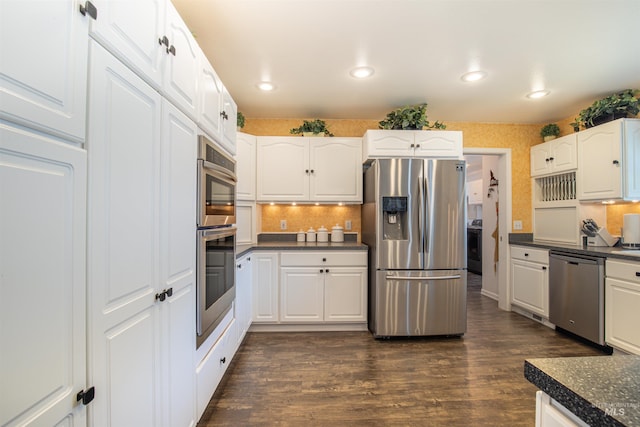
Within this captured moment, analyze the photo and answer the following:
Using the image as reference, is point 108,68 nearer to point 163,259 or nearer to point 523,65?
point 163,259

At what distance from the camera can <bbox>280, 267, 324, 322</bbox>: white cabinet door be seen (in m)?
2.93

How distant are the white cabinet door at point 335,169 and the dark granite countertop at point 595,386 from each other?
107 inches

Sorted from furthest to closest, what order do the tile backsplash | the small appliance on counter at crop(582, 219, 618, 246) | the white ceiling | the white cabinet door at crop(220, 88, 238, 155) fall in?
the tile backsplash < the small appliance on counter at crop(582, 219, 618, 246) < the white cabinet door at crop(220, 88, 238, 155) < the white ceiling

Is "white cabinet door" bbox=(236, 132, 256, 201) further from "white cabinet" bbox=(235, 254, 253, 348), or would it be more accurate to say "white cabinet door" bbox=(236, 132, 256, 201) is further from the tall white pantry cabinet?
the tall white pantry cabinet

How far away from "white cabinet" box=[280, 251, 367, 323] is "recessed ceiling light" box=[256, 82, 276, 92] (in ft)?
5.54

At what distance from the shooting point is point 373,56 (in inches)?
86.3

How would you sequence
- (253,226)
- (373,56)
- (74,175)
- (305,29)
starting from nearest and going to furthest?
(74,175)
(305,29)
(373,56)
(253,226)

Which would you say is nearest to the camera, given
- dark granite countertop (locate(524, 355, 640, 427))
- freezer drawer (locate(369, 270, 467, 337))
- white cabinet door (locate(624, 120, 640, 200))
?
dark granite countertop (locate(524, 355, 640, 427))

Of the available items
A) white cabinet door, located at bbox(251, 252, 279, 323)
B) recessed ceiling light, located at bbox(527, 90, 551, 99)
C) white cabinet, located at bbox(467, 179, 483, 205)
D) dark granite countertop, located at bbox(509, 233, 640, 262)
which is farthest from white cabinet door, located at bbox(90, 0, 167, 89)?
white cabinet, located at bbox(467, 179, 483, 205)

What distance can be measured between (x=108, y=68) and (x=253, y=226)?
100 inches

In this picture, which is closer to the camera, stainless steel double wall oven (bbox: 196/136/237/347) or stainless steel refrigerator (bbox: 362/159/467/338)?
stainless steel double wall oven (bbox: 196/136/237/347)

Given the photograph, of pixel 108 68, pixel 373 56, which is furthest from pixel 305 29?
pixel 108 68

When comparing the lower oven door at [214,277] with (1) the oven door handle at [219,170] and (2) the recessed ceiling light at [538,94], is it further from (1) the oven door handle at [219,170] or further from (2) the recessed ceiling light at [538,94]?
(2) the recessed ceiling light at [538,94]

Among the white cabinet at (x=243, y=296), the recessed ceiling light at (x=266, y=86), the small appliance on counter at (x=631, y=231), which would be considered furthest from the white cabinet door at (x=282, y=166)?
the small appliance on counter at (x=631, y=231)
